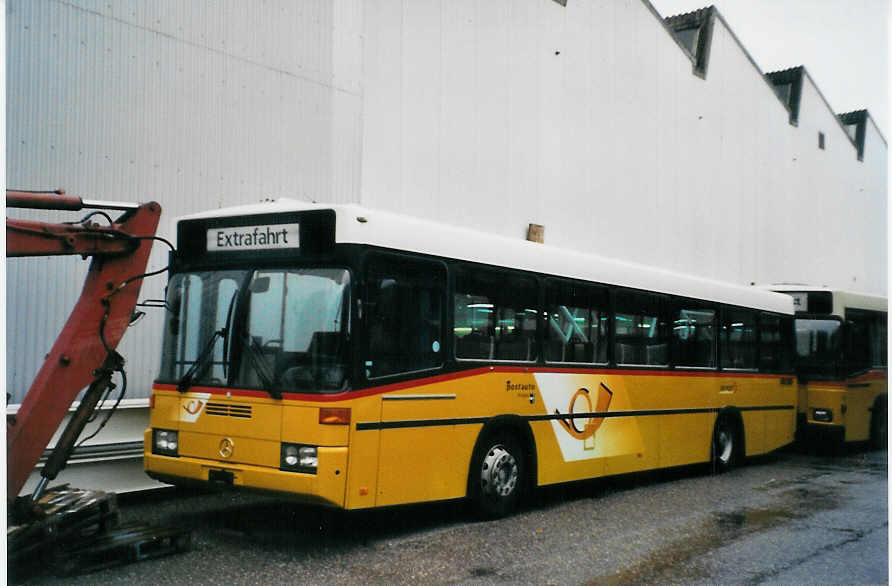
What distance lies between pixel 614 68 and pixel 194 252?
12.4 meters

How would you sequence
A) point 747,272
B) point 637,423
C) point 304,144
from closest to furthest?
point 637,423 → point 304,144 → point 747,272

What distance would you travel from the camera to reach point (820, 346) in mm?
15594

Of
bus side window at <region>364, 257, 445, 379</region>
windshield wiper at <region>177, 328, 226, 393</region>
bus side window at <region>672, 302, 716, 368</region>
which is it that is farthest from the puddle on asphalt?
windshield wiper at <region>177, 328, 226, 393</region>

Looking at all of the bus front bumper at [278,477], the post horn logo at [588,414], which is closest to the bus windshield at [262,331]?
the bus front bumper at [278,477]

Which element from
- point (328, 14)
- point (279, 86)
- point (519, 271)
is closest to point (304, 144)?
point (279, 86)

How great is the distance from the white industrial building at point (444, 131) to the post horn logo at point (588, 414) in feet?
14.2

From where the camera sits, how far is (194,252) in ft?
26.7

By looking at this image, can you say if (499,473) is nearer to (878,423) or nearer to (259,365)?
(259,365)

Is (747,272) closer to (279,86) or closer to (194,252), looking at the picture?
(279,86)

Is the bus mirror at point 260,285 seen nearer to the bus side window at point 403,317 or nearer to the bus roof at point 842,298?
the bus side window at point 403,317

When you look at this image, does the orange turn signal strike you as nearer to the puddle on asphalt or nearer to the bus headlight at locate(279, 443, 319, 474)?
the bus headlight at locate(279, 443, 319, 474)

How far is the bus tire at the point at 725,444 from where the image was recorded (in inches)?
511

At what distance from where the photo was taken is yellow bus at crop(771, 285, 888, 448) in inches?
599

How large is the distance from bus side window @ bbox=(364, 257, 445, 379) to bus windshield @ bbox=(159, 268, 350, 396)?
0.29m
